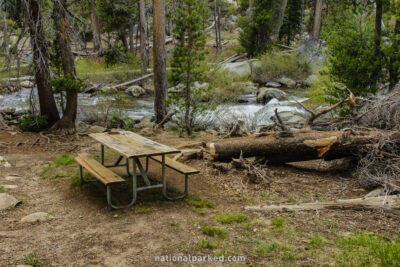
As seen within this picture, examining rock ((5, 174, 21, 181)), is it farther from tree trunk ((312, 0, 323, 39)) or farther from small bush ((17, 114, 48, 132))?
tree trunk ((312, 0, 323, 39))

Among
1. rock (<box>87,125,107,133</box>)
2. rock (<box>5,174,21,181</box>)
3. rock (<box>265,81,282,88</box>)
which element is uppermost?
rock (<box>265,81,282,88</box>)

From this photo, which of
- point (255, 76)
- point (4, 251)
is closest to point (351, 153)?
point (4, 251)

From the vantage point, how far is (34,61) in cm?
848

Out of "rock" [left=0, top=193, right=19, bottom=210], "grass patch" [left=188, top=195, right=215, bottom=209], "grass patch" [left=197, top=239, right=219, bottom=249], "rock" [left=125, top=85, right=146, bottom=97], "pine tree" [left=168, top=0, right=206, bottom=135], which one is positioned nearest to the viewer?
"grass patch" [left=197, top=239, right=219, bottom=249]

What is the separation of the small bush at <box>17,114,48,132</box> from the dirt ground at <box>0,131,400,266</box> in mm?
3068

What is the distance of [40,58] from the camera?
27.2 ft

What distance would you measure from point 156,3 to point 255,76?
12.7m

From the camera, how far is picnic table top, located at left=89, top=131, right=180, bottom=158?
4.46m

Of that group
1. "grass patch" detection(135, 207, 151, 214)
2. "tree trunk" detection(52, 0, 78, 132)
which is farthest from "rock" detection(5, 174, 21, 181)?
"tree trunk" detection(52, 0, 78, 132)

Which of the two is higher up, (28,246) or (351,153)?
(351,153)

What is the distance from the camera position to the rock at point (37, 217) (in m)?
4.16

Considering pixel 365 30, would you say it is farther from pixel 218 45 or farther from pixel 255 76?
pixel 218 45

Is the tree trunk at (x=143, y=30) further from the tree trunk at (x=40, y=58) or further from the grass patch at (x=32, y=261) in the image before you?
the grass patch at (x=32, y=261)

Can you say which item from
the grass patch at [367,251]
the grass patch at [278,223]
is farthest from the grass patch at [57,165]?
the grass patch at [367,251]
